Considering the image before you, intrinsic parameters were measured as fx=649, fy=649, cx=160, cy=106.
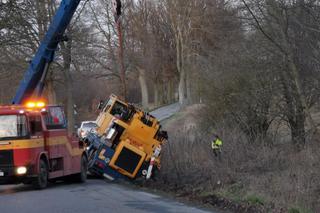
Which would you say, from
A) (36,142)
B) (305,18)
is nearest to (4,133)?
(36,142)

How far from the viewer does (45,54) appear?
23047 mm

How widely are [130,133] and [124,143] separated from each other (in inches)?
26.0

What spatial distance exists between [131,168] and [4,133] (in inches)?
180

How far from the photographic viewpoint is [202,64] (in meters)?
32.0

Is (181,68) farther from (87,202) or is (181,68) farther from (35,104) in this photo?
(87,202)

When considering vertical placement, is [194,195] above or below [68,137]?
below

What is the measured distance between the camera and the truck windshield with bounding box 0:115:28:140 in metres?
18.3

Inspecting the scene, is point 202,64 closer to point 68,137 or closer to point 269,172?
point 68,137


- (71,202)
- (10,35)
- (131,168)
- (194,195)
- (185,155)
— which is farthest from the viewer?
(10,35)

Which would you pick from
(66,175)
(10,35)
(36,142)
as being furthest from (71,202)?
(10,35)

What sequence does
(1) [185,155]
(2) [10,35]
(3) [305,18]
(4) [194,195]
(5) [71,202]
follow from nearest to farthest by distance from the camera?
(5) [71,202], (4) [194,195], (3) [305,18], (1) [185,155], (2) [10,35]

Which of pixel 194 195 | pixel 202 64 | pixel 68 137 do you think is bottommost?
pixel 194 195

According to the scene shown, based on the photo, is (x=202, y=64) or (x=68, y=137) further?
(x=202, y=64)

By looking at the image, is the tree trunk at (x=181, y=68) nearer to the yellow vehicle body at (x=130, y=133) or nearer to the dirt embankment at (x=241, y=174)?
the dirt embankment at (x=241, y=174)
